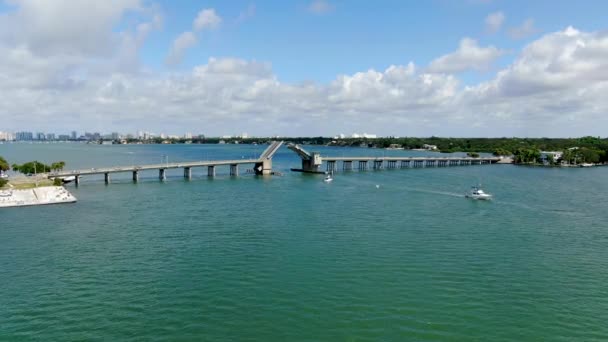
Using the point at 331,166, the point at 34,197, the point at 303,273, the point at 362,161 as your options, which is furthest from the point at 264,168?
the point at 303,273

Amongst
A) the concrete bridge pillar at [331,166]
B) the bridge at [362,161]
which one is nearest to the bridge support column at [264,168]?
the bridge at [362,161]

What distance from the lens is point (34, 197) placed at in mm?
48781

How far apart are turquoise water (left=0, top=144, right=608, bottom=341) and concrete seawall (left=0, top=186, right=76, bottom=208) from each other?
339cm

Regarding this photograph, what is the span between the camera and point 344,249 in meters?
29.3

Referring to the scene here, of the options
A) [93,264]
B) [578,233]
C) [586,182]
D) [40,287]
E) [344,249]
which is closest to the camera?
[40,287]

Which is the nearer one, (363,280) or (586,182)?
(363,280)

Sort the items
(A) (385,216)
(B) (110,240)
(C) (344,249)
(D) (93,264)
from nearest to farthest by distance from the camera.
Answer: (D) (93,264), (C) (344,249), (B) (110,240), (A) (385,216)

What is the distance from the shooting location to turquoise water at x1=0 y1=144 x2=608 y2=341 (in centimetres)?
1820

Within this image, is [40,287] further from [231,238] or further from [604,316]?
[604,316]

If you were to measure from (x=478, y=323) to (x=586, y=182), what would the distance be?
236 ft

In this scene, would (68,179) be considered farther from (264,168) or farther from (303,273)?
(303,273)

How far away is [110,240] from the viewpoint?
3153 cm

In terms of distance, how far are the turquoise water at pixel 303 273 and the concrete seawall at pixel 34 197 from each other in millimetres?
3386

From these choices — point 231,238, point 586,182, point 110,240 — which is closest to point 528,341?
point 231,238
